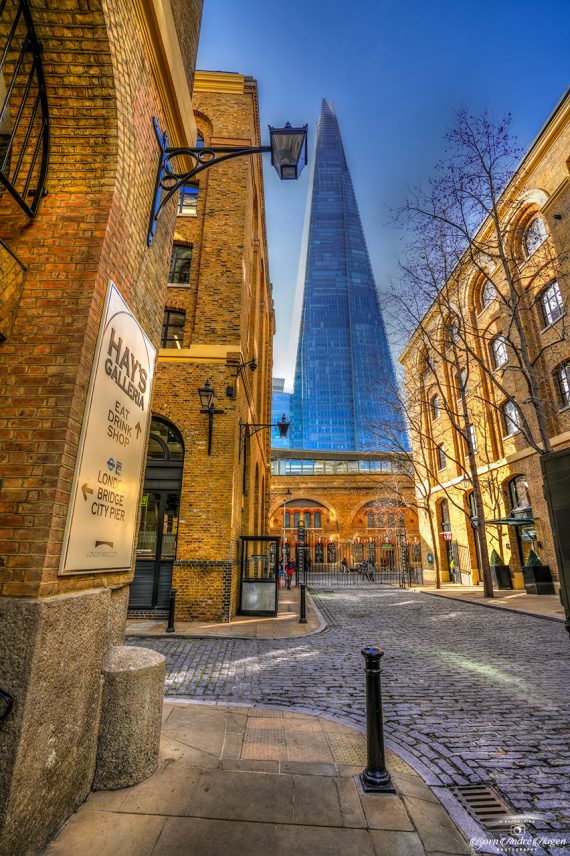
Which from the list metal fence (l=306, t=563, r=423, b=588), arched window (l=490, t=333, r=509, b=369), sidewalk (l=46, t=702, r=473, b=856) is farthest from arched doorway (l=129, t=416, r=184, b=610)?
metal fence (l=306, t=563, r=423, b=588)

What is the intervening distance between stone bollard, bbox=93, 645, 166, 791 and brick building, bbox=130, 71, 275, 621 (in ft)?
22.1

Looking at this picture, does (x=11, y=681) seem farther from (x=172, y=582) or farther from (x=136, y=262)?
(x=172, y=582)

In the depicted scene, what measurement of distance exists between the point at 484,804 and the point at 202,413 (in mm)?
8844

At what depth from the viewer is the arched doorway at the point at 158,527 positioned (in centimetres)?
1008

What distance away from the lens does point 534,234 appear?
17266 millimetres

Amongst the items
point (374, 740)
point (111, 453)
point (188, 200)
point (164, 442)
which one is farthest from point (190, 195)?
point (374, 740)

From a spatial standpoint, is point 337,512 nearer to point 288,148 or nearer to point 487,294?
point 487,294

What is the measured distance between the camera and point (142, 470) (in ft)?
13.1

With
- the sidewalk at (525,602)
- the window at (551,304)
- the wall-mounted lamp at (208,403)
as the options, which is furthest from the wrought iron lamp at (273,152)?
the window at (551,304)

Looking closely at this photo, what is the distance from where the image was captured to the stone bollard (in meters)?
2.69

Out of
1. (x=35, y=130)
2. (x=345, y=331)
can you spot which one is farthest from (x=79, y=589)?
(x=345, y=331)

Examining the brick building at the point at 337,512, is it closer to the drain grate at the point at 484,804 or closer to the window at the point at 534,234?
the window at the point at 534,234

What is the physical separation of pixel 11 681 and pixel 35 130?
3.82m

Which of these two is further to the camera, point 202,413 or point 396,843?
point 202,413
